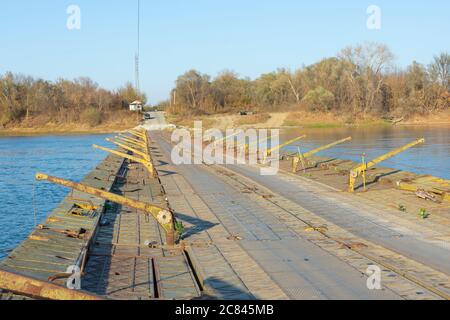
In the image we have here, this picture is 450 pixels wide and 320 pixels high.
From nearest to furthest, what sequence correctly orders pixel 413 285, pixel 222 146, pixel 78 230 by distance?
pixel 413 285
pixel 78 230
pixel 222 146

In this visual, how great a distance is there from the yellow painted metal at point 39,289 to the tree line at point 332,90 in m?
116

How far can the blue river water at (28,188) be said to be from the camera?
25.4 metres

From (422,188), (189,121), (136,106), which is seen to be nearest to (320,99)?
(189,121)

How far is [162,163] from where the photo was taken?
46906mm

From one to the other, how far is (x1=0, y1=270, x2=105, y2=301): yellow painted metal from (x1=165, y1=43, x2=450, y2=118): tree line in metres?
116

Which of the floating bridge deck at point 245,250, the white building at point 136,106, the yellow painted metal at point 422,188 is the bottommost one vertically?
the floating bridge deck at point 245,250

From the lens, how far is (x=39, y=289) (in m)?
8.62

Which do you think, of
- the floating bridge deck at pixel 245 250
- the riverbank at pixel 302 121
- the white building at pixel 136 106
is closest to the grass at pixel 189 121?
the riverbank at pixel 302 121

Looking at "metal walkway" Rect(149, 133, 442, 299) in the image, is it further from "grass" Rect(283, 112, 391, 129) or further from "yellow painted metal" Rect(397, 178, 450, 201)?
"grass" Rect(283, 112, 391, 129)

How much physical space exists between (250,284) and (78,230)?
7187 millimetres

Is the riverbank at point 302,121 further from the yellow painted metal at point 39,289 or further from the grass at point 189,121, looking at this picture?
the yellow painted metal at point 39,289

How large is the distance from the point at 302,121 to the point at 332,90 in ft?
44.3

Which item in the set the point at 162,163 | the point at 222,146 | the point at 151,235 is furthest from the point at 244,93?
the point at 151,235
